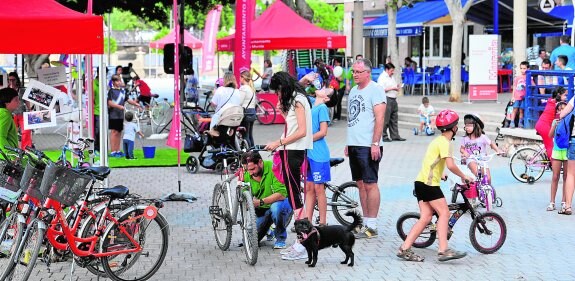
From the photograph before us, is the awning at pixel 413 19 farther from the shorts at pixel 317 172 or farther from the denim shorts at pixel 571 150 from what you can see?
the shorts at pixel 317 172

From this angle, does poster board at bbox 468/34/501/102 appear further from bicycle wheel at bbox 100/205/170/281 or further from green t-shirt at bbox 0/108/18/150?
bicycle wheel at bbox 100/205/170/281

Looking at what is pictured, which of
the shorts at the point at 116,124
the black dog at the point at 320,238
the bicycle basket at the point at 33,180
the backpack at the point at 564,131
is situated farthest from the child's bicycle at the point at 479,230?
the shorts at the point at 116,124

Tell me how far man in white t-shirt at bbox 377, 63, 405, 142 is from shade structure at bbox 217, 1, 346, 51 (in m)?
3.88

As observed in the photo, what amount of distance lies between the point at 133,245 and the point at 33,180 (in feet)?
3.08

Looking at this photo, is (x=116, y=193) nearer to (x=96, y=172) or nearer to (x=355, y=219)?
(x=96, y=172)

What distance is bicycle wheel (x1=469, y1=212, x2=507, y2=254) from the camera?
9.82 m

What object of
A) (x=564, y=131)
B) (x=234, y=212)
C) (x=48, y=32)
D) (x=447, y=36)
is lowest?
(x=234, y=212)

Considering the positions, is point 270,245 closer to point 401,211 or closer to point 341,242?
point 341,242

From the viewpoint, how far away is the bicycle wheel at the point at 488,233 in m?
9.82

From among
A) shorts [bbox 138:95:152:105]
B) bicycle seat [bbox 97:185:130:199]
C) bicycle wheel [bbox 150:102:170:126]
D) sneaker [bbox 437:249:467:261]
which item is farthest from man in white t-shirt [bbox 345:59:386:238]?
shorts [bbox 138:95:152:105]

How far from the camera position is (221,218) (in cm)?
984

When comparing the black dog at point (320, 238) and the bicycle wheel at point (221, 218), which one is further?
the bicycle wheel at point (221, 218)

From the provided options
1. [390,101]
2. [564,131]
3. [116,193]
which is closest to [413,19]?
[390,101]

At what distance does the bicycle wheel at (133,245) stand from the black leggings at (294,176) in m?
1.54
